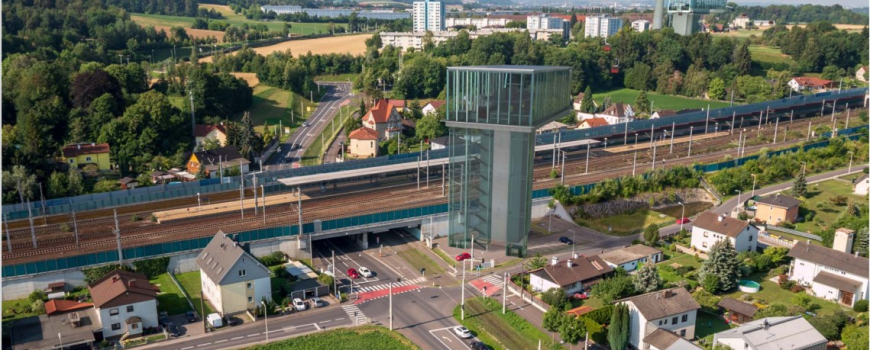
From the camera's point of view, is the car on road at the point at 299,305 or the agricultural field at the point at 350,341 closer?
the agricultural field at the point at 350,341

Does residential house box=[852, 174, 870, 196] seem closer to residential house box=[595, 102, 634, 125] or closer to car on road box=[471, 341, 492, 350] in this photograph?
residential house box=[595, 102, 634, 125]

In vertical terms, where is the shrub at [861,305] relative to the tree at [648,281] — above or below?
below

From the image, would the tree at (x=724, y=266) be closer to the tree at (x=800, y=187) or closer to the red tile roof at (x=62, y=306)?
the tree at (x=800, y=187)

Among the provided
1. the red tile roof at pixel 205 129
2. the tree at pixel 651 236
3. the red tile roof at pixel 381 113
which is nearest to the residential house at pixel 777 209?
the tree at pixel 651 236

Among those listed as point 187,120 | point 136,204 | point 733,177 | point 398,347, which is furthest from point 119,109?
point 733,177

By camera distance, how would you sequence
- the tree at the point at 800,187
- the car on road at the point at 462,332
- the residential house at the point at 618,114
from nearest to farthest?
the car on road at the point at 462,332 → the tree at the point at 800,187 → the residential house at the point at 618,114

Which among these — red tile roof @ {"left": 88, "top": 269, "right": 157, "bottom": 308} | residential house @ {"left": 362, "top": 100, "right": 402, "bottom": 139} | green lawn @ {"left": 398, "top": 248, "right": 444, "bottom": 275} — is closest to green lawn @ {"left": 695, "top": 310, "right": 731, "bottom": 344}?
green lawn @ {"left": 398, "top": 248, "right": 444, "bottom": 275}

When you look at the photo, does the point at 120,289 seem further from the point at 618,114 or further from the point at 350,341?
the point at 618,114

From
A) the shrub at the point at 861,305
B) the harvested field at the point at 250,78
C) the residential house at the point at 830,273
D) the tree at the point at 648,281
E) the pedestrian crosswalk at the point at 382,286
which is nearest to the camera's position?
the shrub at the point at 861,305
